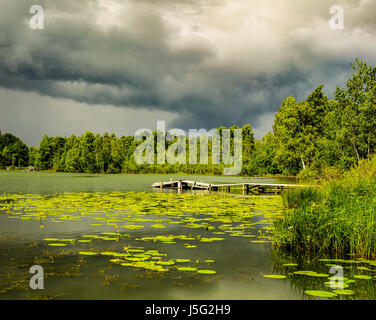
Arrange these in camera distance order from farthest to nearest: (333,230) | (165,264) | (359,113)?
(359,113), (333,230), (165,264)

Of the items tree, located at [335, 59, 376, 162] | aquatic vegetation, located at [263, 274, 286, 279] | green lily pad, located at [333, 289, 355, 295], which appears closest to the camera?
green lily pad, located at [333, 289, 355, 295]

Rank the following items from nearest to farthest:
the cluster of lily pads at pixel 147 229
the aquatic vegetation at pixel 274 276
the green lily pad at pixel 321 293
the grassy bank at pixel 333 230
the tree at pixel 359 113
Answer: the green lily pad at pixel 321 293 < the aquatic vegetation at pixel 274 276 < the cluster of lily pads at pixel 147 229 < the grassy bank at pixel 333 230 < the tree at pixel 359 113

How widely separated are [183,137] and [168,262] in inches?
3616

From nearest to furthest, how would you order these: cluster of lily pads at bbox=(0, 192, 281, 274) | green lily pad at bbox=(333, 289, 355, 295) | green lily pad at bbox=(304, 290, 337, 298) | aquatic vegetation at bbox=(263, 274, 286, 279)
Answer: green lily pad at bbox=(304, 290, 337, 298) → green lily pad at bbox=(333, 289, 355, 295) → aquatic vegetation at bbox=(263, 274, 286, 279) → cluster of lily pads at bbox=(0, 192, 281, 274)

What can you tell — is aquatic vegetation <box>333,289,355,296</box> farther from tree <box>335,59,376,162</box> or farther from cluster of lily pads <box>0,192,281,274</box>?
tree <box>335,59,376,162</box>

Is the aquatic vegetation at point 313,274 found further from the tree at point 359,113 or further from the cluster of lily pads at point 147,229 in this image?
the tree at point 359,113

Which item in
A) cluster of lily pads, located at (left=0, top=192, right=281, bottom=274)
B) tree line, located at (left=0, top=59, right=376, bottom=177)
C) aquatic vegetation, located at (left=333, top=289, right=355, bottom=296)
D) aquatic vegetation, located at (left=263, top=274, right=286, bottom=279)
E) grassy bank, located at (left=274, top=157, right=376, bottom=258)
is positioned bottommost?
aquatic vegetation, located at (left=263, top=274, right=286, bottom=279)

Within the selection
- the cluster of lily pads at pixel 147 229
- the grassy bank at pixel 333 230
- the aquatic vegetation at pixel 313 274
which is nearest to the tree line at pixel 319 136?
the cluster of lily pads at pixel 147 229

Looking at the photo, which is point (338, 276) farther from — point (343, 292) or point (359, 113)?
point (359, 113)

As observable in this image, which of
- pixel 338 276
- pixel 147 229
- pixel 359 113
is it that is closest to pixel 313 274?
pixel 338 276

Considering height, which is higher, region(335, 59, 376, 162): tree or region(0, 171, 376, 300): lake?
region(335, 59, 376, 162): tree

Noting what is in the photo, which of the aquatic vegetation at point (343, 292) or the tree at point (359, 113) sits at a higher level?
the tree at point (359, 113)

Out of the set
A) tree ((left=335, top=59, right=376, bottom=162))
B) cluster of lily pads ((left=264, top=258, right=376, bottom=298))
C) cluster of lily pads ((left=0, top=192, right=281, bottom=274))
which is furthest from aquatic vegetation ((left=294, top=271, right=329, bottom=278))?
tree ((left=335, top=59, right=376, bottom=162))

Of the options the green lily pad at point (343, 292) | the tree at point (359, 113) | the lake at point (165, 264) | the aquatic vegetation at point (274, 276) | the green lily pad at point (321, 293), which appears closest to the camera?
the green lily pad at point (321, 293)
